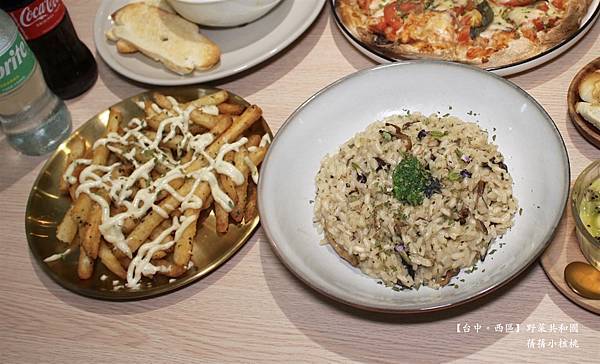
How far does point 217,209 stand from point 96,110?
38.7 inches

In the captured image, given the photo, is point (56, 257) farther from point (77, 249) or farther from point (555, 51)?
point (555, 51)

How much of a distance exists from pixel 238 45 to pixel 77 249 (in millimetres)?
1110

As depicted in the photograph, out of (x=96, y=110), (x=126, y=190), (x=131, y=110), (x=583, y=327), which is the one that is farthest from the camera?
(x=96, y=110)

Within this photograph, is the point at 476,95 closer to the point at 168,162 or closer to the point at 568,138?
the point at 568,138

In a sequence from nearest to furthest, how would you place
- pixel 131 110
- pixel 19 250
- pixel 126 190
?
pixel 126 190 → pixel 19 250 → pixel 131 110

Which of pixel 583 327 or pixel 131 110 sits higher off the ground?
pixel 131 110

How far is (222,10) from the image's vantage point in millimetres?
2527

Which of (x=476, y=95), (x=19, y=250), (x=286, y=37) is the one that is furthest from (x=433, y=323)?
(x=19, y=250)

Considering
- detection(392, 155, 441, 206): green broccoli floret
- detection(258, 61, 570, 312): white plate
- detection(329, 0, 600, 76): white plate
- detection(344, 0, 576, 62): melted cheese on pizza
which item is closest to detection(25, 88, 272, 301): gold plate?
detection(258, 61, 570, 312): white plate

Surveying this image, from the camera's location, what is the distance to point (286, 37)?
2.59m

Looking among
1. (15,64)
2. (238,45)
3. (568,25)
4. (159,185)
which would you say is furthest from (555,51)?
(15,64)

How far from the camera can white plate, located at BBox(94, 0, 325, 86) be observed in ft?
8.31

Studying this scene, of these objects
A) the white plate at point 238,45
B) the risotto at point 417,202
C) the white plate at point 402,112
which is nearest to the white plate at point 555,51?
the white plate at point 402,112

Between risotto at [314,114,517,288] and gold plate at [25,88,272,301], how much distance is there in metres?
0.36
